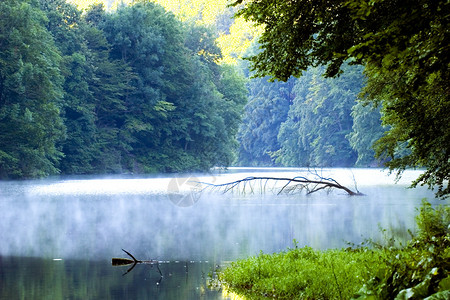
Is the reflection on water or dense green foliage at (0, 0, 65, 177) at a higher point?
dense green foliage at (0, 0, 65, 177)

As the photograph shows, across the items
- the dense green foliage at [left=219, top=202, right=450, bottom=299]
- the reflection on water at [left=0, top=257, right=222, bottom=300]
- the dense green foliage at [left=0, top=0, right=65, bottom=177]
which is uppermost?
the dense green foliage at [left=0, top=0, right=65, bottom=177]

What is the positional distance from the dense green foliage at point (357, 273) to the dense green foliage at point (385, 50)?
5.85ft

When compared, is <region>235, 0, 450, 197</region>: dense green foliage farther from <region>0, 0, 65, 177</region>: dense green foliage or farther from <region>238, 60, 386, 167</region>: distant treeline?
<region>238, 60, 386, 167</region>: distant treeline

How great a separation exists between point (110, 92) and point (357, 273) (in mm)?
62052

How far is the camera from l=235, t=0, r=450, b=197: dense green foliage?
7961mm

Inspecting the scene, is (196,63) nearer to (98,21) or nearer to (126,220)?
(98,21)

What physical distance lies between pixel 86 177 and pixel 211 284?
167 feet

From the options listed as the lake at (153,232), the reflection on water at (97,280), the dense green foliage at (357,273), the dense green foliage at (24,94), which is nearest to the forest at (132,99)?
the dense green foliage at (24,94)

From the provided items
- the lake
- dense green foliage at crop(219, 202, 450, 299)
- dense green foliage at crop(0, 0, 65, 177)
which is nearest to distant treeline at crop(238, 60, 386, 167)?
dense green foliage at crop(0, 0, 65, 177)

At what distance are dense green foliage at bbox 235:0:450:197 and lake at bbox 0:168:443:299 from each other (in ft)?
A: 8.34

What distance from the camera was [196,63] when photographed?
7725 centimetres

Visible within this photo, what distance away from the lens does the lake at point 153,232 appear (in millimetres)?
13883

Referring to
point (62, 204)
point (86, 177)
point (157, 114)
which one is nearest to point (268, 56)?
point (62, 204)

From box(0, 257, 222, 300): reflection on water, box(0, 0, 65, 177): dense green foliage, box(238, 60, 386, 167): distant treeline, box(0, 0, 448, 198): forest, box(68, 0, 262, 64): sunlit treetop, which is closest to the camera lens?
box(0, 257, 222, 300): reflection on water
